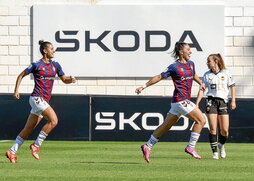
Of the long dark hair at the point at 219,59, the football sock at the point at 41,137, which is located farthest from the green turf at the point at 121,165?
the long dark hair at the point at 219,59

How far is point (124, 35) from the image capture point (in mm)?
26312

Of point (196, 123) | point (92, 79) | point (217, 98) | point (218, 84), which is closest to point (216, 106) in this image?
point (217, 98)

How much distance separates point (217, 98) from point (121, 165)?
2919mm

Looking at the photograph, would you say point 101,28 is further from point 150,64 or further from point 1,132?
point 1,132

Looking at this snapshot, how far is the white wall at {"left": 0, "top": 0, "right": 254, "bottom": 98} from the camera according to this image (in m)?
26.0

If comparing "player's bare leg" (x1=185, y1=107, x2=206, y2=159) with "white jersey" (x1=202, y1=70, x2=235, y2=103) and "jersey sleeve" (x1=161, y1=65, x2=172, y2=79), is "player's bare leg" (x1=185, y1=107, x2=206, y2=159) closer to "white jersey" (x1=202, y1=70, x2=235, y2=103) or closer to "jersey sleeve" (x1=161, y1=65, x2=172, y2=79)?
"jersey sleeve" (x1=161, y1=65, x2=172, y2=79)

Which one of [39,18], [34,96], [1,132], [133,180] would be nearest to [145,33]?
[39,18]

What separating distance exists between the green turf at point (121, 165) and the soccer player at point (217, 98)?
43 cm

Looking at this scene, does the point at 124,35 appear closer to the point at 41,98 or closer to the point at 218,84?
the point at 218,84

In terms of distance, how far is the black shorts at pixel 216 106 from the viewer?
16.2m

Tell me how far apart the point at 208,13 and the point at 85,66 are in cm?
394

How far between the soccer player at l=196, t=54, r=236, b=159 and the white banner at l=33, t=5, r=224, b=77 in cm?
948

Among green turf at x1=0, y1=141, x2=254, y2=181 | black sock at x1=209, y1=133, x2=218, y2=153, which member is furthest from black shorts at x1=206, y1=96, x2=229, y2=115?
green turf at x1=0, y1=141, x2=254, y2=181

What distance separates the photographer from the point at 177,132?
23078mm
